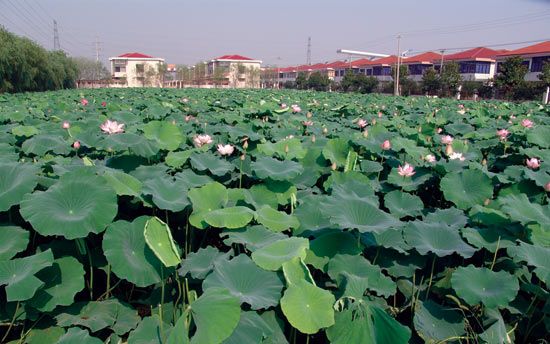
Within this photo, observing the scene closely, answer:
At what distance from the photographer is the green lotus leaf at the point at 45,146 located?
2.24 m

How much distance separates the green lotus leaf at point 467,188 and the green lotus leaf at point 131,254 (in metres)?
1.36

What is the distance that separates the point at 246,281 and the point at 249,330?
0.19 m

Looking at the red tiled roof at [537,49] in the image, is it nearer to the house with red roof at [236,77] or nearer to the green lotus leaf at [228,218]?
the house with red roof at [236,77]

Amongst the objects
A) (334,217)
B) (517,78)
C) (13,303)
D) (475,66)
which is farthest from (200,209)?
(475,66)

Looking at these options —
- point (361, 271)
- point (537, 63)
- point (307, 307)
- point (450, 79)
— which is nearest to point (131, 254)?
point (307, 307)

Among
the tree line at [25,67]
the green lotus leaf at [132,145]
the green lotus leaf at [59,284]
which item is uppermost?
the tree line at [25,67]

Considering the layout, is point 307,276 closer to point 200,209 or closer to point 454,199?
point 200,209

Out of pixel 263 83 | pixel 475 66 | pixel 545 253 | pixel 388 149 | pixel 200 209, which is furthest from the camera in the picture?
pixel 263 83

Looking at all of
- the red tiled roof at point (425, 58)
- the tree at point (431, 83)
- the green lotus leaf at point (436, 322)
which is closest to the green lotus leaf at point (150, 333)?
the green lotus leaf at point (436, 322)

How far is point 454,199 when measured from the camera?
6.09 ft

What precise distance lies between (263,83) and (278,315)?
69480 millimetres

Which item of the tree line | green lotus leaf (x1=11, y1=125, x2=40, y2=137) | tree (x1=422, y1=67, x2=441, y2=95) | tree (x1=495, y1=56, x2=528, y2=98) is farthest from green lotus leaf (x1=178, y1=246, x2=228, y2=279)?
tree (x1=422, y1=67, x2=441, y2=95)

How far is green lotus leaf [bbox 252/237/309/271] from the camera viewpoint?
1100 millimetres

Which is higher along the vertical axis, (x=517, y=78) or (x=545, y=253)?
(x=517, y=78)
